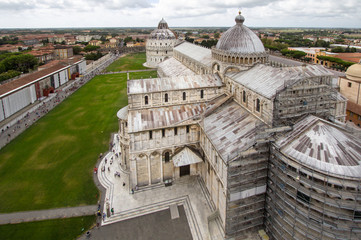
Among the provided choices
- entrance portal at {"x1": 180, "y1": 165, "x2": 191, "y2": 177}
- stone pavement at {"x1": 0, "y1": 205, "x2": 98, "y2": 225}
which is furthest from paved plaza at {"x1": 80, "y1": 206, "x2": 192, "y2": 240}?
entrance portal at {"x1": 180, "y1": 165, "x2": 191, "y2": 177}

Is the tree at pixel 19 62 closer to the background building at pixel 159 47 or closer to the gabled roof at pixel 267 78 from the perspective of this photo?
the background building at pixel 159 47

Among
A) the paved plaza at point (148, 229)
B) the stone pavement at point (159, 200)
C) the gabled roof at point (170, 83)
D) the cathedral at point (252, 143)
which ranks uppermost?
the gabled roof at point (170, 83)

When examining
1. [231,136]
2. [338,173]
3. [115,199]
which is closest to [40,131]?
[115,199]

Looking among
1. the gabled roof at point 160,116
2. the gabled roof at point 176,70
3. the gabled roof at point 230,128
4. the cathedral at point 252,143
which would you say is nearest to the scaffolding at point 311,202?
the cathedral at point 252,143

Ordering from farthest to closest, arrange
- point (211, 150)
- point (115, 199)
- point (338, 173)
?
point (115, 199) < point (211, 150) < point (338, 173)

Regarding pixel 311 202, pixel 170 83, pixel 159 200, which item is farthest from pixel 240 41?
pixel 159 200

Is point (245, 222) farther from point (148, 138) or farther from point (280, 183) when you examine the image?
point (148, 138)
